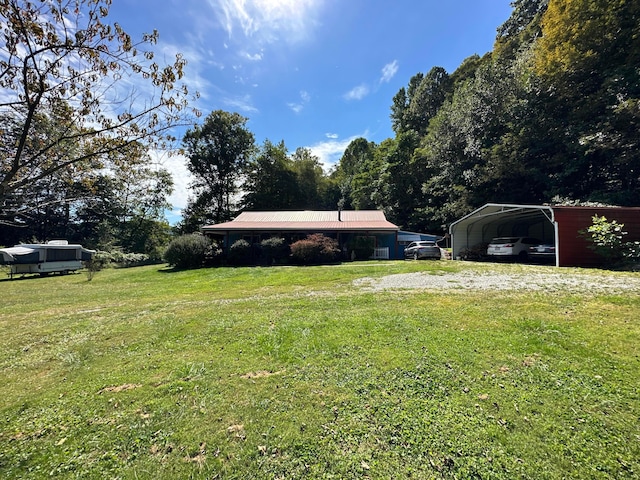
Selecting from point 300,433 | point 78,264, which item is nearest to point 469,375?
point 300,433

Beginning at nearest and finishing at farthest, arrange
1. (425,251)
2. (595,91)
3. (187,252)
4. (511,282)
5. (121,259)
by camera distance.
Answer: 1. (511,282)
2. (187,252)
3. (425,251)
4. (595,91)
5. (121,259)

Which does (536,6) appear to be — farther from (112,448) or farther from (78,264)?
(78,264)

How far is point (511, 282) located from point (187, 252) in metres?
16.1

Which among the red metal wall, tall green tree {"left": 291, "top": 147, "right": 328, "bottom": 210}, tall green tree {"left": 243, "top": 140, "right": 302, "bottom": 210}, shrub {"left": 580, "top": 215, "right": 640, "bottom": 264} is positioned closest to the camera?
shrub {"left": 580, "top": 215, "right": 640, "bottom": 264}

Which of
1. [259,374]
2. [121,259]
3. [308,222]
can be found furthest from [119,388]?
[121,259]

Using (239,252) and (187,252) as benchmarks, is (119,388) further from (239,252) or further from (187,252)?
(187,252)

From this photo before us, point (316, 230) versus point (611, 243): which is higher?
point (316, 230)

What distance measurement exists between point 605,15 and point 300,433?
27.9 metres

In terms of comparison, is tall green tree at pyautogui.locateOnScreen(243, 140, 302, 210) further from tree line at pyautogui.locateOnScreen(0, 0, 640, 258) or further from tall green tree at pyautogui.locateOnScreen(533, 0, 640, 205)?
tall green tree at pyautogui.locateOnScreen(533, 0, 640, 205)

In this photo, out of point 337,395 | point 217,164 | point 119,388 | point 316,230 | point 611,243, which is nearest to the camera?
point 337,395

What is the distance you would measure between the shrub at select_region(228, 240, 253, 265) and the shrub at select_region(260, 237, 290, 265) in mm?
954

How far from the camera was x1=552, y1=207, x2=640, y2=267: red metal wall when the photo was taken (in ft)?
35.5

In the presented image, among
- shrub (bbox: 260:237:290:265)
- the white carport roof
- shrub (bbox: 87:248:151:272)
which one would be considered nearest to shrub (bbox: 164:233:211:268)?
shrub (bbox: 260:237:290:265)

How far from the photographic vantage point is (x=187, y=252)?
54.0 ft
